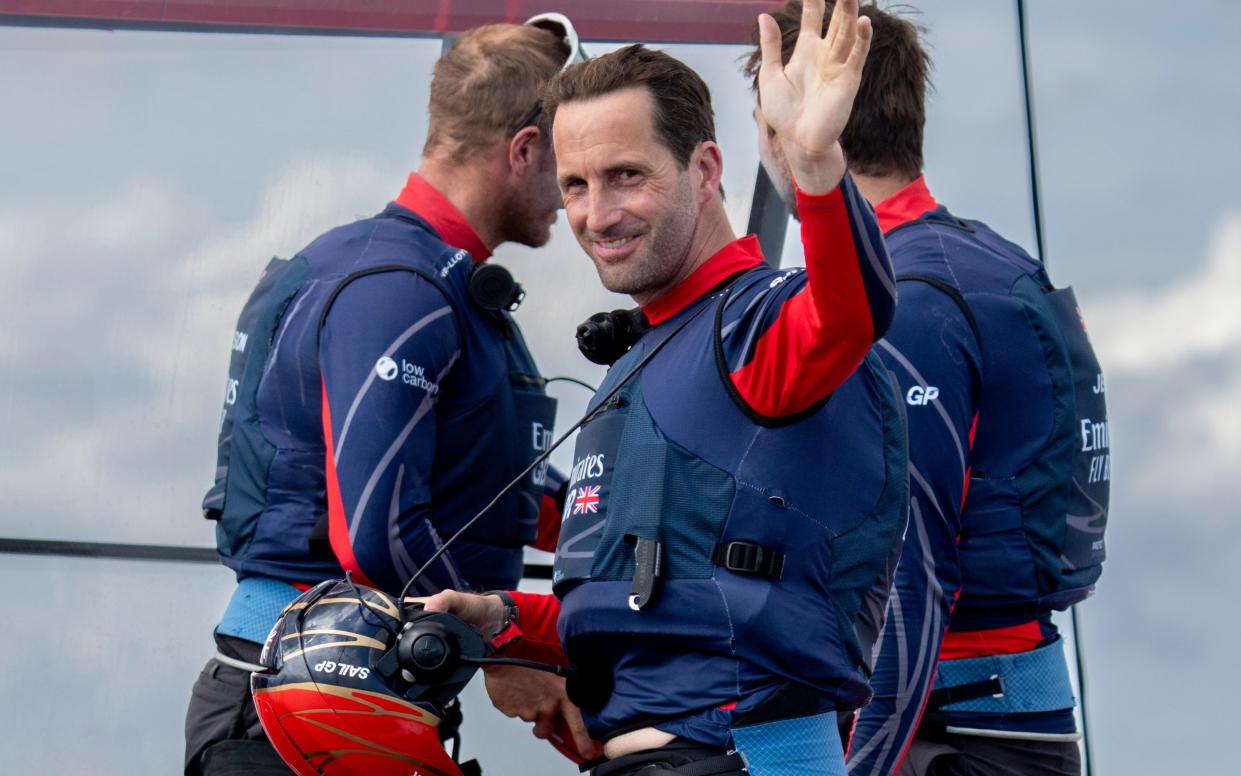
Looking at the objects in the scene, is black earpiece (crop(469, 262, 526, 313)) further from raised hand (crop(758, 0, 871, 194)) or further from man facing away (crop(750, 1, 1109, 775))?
raised hand (crop(758, 0, 871, 194))

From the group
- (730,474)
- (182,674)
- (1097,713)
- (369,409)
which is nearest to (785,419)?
(730,474)

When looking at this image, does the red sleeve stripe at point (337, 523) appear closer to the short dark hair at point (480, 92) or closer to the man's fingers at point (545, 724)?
the man's fingers at point (545, 724)

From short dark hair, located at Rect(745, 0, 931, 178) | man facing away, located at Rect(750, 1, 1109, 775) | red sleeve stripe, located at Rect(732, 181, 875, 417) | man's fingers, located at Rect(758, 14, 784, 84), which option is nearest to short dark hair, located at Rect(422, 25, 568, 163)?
short dark hair, located at Rect(745, 0, 931, 178)

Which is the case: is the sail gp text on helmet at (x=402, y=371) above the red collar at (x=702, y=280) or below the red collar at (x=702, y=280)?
below

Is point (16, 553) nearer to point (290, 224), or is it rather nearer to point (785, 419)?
point (290, 224)

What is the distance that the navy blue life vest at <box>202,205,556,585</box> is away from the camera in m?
2.70

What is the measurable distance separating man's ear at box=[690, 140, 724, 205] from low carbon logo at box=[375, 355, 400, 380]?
69cm

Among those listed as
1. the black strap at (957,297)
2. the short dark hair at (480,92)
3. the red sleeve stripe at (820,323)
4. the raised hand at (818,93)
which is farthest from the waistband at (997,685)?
the short dark hair at (480,92)

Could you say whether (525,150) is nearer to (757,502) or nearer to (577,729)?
(577,729)

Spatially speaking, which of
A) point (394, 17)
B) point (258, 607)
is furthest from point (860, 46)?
point (394, 17)

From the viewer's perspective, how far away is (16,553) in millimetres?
4211

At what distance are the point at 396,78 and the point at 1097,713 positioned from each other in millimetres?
2567

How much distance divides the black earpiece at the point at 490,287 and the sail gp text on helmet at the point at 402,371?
0.21m

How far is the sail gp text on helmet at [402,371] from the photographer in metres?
2.57
